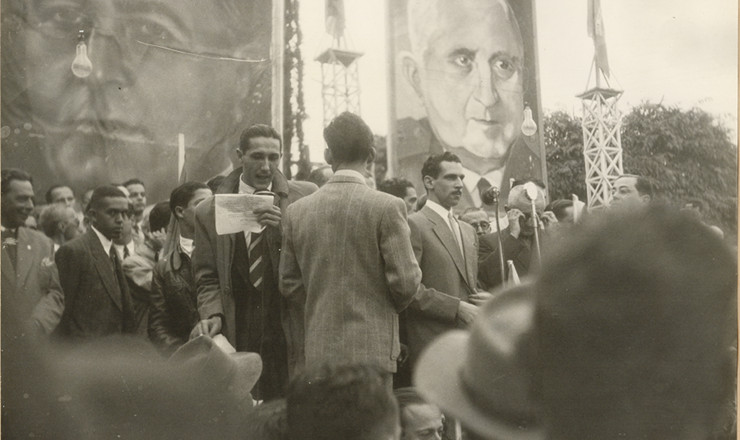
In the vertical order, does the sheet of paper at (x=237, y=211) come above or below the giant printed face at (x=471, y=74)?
below

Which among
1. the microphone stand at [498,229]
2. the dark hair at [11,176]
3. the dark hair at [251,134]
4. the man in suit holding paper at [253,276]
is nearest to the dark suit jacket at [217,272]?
the man in suit holding paper at [253,276]

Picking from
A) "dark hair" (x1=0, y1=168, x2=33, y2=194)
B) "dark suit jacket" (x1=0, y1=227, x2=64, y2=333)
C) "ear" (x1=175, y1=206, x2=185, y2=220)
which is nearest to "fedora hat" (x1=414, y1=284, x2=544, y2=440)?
"ear" (x1=175, y1=206, x2=185, y2=220)

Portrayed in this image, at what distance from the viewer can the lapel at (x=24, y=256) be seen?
12.1 ft

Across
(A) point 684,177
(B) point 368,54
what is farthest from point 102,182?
(A) point 684,177

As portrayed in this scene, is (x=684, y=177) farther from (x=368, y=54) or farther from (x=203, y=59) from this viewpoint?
(x=203, y=59)

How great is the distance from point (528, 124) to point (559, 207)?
0.46 metres

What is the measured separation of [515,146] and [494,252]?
570mm

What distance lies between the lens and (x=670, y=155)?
426 centimetres

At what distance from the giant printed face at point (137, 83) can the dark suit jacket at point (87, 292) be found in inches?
12.1

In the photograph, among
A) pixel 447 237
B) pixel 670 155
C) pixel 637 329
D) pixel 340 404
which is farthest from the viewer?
pixel 670 155

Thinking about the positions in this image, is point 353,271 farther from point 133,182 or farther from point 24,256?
point 24,256

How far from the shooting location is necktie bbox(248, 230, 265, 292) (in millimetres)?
3863

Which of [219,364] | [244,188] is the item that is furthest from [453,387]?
[244,188]

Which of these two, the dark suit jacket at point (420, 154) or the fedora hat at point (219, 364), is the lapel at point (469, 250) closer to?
the dark suit jacket at point (420, 154)
